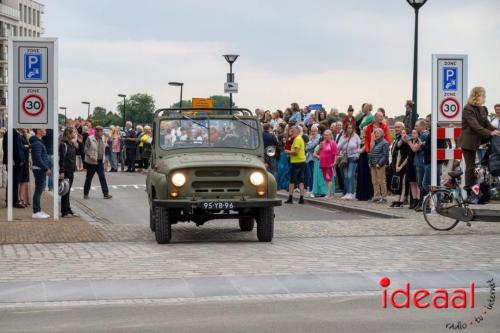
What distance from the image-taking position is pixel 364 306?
32.2 ft

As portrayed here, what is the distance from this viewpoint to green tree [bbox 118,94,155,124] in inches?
5856

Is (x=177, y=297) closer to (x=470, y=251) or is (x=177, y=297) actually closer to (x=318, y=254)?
(x=318, y=254)

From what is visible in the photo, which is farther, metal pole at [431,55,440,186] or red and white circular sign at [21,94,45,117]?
metal pole at [431,55,440,186]

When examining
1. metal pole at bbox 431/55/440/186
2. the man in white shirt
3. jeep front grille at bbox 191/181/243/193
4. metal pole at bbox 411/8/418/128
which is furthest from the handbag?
jeep front grille at bbox 191/181/243/193

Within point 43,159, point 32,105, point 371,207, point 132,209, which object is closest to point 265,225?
point 32,105

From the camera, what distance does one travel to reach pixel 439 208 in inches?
669

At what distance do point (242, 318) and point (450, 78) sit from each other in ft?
39.4

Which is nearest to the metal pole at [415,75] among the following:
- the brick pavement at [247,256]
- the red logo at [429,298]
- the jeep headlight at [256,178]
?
the brick pavement at [247,256]

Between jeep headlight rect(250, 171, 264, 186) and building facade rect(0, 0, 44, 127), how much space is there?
433 feet

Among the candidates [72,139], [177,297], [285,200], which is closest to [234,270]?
[177,297]

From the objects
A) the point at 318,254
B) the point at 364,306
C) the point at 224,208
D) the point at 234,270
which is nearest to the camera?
the point at 364,306

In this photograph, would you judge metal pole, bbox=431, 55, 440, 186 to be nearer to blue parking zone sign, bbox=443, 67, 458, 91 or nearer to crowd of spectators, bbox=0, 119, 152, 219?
blue parking zone sign, bbox=443, 67, 458, 91

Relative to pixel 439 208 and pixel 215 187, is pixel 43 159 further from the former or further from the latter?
pixel 439 208

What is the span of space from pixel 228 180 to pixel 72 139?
6.56 meters
